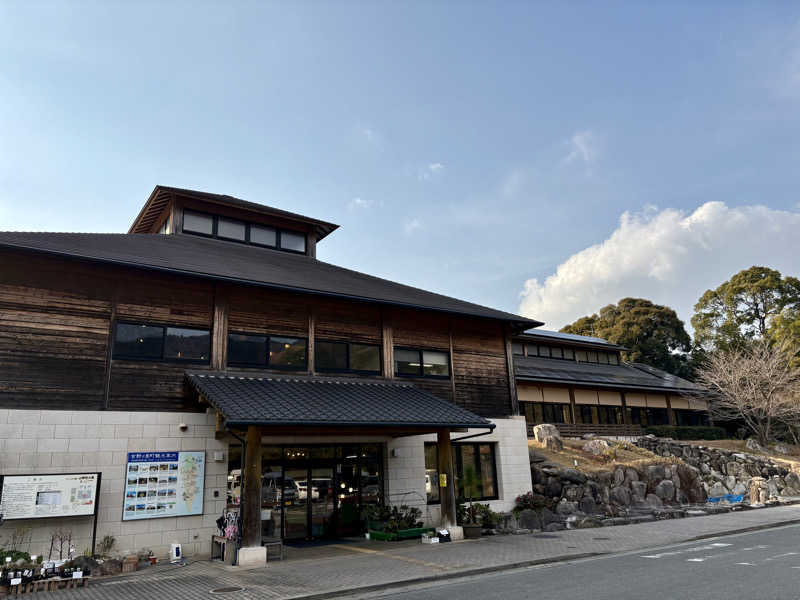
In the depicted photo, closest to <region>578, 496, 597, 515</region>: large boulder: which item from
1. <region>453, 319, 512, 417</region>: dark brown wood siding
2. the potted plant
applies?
<region>453, 319, 512, 417</region>: dark brown wood siding

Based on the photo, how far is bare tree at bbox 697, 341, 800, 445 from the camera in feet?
114

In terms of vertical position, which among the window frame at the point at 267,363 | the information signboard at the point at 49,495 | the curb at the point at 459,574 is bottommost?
the curb at the point at 459,574

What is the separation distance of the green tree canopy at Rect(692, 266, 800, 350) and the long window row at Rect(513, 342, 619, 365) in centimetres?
1268

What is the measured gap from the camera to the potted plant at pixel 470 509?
622 inches

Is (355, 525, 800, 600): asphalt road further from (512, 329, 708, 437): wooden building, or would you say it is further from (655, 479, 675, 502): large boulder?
(512, 329, 708, 437): wooden building

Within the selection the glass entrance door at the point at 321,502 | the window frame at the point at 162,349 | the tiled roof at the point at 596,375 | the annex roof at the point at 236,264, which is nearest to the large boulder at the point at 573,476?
the annex roof at the point at 236,264

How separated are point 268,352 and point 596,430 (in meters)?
23.6

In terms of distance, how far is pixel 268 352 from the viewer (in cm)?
1560

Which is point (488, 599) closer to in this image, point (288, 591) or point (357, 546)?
point (288, 591)

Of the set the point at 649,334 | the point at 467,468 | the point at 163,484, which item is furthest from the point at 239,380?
the point at 649,334

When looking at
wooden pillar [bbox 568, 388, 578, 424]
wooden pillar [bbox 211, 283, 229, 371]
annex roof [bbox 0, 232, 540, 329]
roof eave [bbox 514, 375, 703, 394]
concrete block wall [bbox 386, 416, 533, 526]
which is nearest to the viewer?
annex roof [bbox 0, 232, 540, 329]

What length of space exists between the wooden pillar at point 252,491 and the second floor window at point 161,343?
304 centimetres

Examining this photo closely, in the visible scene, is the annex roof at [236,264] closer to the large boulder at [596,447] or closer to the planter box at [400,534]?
the planter box at [400,534]

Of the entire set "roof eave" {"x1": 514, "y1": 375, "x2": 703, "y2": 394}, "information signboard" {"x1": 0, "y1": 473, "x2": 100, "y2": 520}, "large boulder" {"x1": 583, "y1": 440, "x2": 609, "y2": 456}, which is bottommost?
"information signboard" {"x1": 0, "y1": 473, "x2": 100, "y2": 520}
